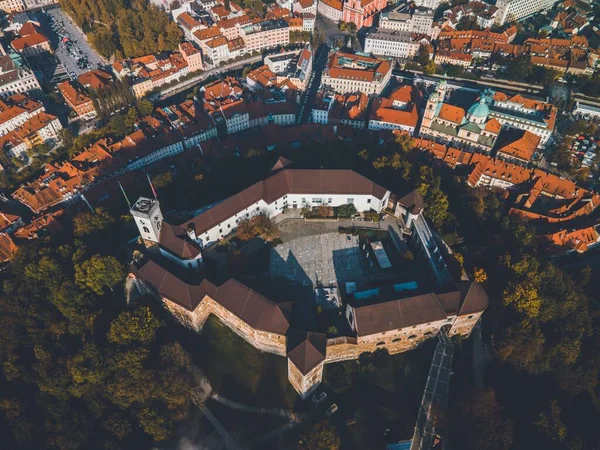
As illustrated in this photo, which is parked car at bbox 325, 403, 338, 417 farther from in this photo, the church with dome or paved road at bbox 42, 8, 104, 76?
paved road at bbox 42, 8, 104, 76

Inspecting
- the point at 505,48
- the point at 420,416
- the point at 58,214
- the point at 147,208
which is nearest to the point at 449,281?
the point at 420,416

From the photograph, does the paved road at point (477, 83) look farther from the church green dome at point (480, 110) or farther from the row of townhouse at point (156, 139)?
the row of townhouse at point (156, 139)

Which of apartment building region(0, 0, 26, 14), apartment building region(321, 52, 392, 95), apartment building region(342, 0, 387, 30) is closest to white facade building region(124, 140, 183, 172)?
apartment building region(321, 52, 392, 95)

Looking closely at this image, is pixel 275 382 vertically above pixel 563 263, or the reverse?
pixel 275 382

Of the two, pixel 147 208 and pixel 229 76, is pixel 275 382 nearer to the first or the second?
pixel 147 208

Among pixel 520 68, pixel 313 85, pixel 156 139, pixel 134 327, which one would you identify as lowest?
pixel 134 327

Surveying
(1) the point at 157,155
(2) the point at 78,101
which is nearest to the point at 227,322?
(1) the point at 157,155

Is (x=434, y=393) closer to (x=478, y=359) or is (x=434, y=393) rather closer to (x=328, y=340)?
(x=478, y=359)
